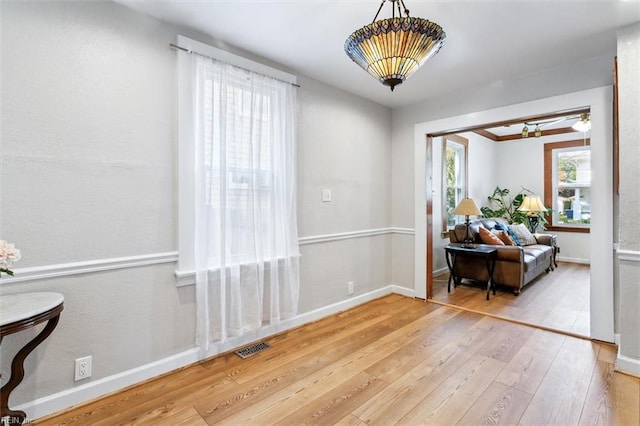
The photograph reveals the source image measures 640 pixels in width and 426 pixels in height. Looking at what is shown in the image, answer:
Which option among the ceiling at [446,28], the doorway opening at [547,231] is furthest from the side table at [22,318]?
the doorway opening at [547,231]

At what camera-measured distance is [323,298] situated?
10.9 feet

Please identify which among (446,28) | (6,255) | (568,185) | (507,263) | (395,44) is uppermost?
(446,28)

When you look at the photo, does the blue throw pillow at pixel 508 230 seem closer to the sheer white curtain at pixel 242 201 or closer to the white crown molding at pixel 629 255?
the white crown molding at pixel 629 255

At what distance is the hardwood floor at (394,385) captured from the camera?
1771 mm

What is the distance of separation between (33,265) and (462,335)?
3165 mm

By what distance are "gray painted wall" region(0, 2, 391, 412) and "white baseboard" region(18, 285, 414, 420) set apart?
0.04 m

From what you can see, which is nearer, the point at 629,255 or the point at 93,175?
the point at 93,175

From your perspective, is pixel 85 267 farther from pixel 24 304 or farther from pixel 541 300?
pixel 541 300

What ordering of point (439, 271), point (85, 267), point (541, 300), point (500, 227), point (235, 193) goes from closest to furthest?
1. point (85, 267)
2. point (235, 193)
3. point (541, 300)
4. point (439, 271)
5. point (500, 227)

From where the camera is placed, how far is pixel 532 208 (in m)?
5.80

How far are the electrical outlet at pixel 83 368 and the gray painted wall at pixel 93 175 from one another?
33 millimetres

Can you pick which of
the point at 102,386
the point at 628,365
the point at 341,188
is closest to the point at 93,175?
the point at 102,386

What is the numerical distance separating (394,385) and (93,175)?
230cm

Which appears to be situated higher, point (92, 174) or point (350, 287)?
point (92, 174)
